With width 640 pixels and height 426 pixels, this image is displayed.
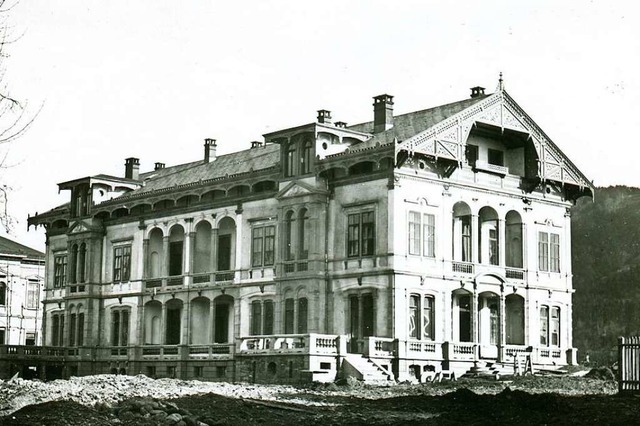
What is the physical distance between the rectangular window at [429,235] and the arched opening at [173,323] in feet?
52.5

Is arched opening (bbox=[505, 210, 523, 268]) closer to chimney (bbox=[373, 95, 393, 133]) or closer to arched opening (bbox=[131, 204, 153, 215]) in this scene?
chimney (bbox=[373, 95, 393, 133])

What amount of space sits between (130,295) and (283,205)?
45.1 ft

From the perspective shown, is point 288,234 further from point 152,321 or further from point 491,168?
point 152,321

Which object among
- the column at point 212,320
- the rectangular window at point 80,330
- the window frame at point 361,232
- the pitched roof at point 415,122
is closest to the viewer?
the window frame at point 361,232

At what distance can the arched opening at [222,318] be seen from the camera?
5212 centimetres

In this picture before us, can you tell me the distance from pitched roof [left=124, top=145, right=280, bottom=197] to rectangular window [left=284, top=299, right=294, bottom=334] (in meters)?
6.62

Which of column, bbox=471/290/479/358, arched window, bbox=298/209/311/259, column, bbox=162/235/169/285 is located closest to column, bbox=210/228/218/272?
column, bbox=162/235/169/285

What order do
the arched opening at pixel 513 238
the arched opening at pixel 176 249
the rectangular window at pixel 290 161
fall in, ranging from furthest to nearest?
the arched opening at pixel 176 249 → the arched opening at pixel 513 238 → the rectangular window at pixel 290 161

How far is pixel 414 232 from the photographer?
4422 centimetres

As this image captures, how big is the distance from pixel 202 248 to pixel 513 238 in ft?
52.4

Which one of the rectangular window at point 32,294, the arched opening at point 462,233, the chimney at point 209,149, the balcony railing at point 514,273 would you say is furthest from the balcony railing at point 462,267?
the rectangular window at point 32,294

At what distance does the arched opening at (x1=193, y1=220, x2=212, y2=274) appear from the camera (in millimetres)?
53938

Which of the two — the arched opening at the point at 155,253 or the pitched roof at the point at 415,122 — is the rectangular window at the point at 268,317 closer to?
the pitched roof at the point at 415,122

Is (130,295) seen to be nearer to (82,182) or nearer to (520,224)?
(82,182)
